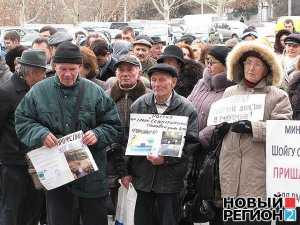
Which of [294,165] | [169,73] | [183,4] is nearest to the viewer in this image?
[294,165]

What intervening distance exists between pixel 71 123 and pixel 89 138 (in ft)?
0.69

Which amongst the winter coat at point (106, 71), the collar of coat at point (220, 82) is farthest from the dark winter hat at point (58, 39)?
the collar of coat at point (220, 82)

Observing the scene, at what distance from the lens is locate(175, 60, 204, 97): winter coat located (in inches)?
297

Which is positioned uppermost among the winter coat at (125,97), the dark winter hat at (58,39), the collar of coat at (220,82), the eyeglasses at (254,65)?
the dark winter hat at (58,39)

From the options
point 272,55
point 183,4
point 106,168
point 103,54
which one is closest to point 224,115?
point 272,55

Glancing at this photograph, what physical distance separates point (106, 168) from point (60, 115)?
68 cm

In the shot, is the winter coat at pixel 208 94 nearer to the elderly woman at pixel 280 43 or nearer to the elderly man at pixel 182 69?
the elderly man at pixel 182 69

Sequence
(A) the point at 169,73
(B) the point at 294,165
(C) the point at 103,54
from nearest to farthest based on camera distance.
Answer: (B) the point at 294,165 < (A) the point at 169,73 < (C) the point at 103,54

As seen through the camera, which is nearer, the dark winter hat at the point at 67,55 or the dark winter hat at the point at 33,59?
the dark winter hat at the point at 67,55

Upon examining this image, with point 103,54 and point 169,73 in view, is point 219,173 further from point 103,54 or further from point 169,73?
point 103,54

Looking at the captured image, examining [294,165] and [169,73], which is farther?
[169,73]

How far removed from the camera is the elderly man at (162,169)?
550 cm

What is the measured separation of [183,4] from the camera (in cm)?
6781

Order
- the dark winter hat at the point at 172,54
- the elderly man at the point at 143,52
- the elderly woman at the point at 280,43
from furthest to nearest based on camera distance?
1. the elderly woman at the point at 280,43
2. the elderly man at the point at 143,52
3. the dark winter hat at the point at 172,54
